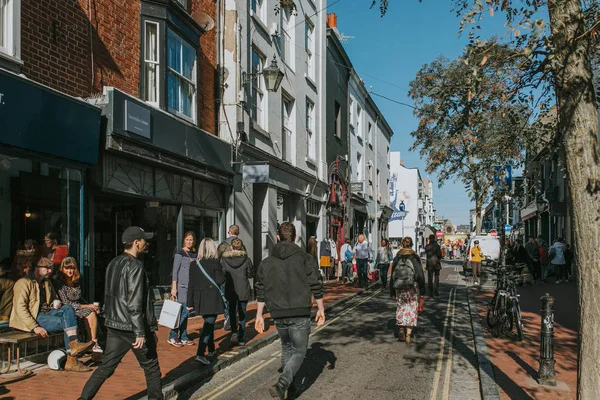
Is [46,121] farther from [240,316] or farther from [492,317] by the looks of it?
[492,317]

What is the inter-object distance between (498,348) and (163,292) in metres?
6.73

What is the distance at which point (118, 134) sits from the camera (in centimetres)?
988

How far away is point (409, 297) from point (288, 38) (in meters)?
12.6

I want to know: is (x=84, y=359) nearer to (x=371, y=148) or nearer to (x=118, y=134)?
(x=118, y=134)

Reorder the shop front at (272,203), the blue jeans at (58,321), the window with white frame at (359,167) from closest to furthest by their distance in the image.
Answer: the blue jeans at (58,321) → the shop front at (272,203) → the window with white frame at (359,167)

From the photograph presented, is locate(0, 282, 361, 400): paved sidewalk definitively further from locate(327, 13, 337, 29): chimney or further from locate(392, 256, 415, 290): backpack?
locate(327, 13, 337, 29): chimney

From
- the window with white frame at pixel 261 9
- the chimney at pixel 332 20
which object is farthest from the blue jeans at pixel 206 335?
the chimney at pixel 332 20

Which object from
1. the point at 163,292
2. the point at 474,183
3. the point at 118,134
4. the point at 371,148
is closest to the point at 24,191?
the point at 118,134

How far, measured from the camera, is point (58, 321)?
303 inches

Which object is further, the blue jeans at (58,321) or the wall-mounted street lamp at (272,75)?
the wall-mounted street lamp at (272,75)

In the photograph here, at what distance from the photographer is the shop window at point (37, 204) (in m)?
8.05

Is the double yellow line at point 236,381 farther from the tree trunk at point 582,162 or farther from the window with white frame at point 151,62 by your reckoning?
the window with white frame at point 151,62

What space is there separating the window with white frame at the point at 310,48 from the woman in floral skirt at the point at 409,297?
45.0ft

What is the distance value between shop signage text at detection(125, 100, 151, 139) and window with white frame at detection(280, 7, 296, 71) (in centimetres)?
954
